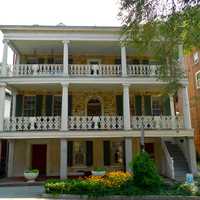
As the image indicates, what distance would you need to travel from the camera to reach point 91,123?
645 inches

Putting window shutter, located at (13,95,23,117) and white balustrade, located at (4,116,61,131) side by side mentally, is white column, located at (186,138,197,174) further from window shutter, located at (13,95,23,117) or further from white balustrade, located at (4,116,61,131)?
window shutter, located at (13,95,23,117)

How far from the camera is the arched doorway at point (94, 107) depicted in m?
18.8

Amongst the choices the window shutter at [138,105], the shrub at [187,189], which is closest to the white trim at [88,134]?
the window shutter at [138,105]

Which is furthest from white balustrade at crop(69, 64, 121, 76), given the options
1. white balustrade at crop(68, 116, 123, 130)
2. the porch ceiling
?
white balustrade at crop(68, 116, 123, 130)

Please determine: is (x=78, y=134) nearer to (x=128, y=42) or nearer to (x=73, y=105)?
(x=73, y=105)

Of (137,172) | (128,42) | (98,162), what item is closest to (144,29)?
(128,42)

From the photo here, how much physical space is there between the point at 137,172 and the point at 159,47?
5.57 metres

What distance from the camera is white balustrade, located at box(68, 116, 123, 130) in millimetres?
16156

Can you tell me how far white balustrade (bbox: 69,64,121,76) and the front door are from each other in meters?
5.51

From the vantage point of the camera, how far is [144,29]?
33.4 feet

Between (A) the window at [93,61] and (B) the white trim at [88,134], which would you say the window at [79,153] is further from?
(A) the window at [93,61]

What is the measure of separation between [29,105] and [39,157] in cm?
369

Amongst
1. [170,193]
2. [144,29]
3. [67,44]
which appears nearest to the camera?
[144,29]

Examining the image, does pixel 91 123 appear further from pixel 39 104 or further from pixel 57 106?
pixel 39 104
